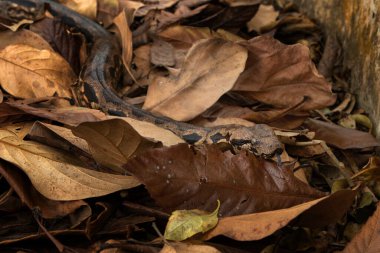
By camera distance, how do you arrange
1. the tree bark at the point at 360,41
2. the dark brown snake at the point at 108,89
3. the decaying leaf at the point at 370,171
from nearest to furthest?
the decaying leaf at the point at 370,171 < the dark brown snake at the point at 108,89 < the tree bark at the point at 360,41

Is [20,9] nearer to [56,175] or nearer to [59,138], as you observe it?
[59,138]

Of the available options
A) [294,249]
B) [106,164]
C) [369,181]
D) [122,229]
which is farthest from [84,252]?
[369,181]

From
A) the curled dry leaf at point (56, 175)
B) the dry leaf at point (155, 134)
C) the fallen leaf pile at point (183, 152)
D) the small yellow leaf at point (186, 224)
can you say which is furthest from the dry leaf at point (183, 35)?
the small yellow leaf at point (186, 224)

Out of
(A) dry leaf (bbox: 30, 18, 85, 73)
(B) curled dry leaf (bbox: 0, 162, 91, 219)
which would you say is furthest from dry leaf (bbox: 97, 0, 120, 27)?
(B) curled dry leaf (bbox: 0, 162, 91, 219)

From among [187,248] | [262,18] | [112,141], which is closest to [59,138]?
[112,141]

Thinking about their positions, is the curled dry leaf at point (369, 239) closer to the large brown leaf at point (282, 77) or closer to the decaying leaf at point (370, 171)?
the decaying leaf at point (370, 171)
